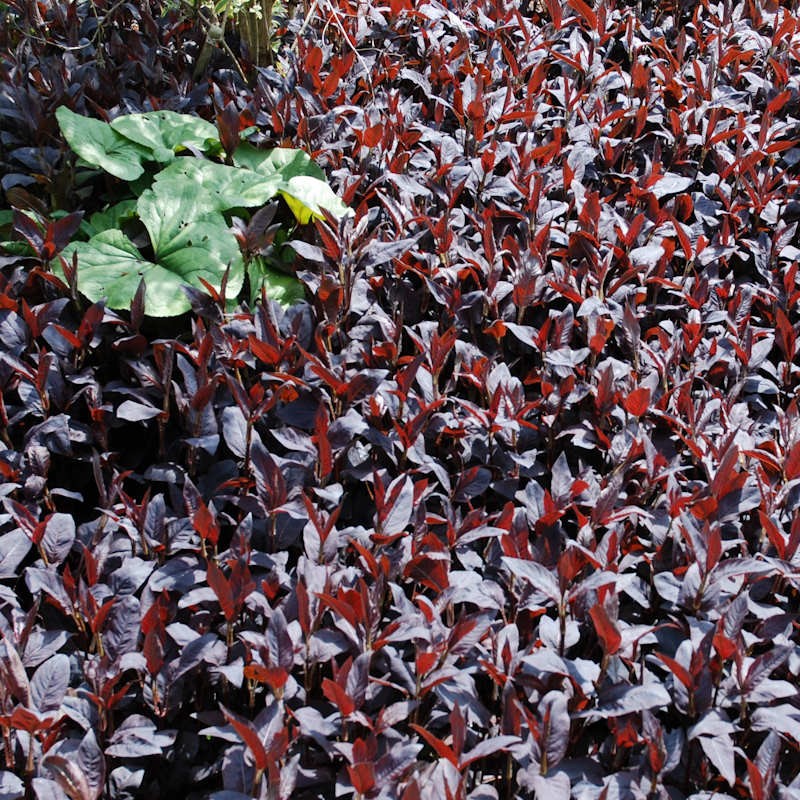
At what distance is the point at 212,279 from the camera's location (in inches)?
107

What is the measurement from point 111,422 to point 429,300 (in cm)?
100

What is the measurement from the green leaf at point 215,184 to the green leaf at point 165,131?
0.14 m

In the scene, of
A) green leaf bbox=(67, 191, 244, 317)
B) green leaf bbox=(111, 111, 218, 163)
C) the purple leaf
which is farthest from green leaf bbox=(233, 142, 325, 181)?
the purple leaf

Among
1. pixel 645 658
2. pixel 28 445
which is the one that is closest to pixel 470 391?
pixel 645 658

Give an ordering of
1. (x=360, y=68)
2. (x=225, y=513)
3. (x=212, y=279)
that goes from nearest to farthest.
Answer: (x=225, y=513)
(x=212, y=279)
(x=360, y=68)

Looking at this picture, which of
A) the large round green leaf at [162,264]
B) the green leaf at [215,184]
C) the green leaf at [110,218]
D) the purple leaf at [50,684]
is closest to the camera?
the purple leaf at [50,684]

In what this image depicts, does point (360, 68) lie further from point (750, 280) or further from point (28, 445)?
point (28, 445)

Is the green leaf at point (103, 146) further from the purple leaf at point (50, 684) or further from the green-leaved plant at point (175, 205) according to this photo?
the purple leaf at point (50, 684)

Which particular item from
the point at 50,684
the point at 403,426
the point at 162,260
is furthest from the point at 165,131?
the point at 50,684

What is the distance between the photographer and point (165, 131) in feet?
10.6

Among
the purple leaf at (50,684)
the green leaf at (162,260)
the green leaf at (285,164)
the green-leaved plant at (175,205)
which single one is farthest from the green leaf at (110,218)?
the purple leaf at (50,684)

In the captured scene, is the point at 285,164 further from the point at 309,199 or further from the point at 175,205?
the point at 175,205

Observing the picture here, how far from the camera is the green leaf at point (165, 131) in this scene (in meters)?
3.10

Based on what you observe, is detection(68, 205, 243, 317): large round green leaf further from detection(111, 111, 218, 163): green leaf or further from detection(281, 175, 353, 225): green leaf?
detection(111, 111, 218, 163): green leaf
